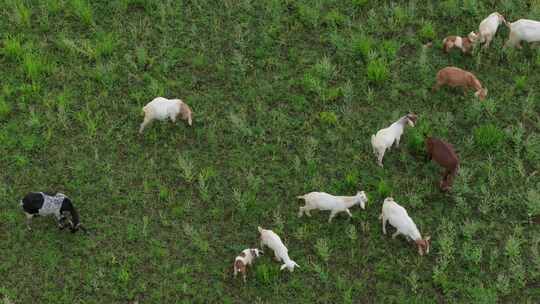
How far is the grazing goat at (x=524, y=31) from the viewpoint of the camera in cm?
1295

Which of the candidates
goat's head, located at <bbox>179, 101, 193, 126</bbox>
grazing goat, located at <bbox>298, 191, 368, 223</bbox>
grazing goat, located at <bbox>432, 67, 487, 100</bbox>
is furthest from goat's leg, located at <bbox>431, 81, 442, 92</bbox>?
goat's head, located at <bbox>179, 101, 193, 126</bbox>

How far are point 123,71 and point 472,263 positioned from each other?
26.3ft

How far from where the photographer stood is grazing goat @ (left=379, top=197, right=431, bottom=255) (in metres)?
9.97

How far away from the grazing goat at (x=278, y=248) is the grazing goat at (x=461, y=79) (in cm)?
506

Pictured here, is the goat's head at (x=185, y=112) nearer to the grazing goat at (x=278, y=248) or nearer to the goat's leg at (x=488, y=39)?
the grazing goat at (x=278, y=248)

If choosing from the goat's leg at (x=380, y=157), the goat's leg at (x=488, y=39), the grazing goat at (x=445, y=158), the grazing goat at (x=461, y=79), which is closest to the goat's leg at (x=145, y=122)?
the goat's leg at (x=380, y=157)

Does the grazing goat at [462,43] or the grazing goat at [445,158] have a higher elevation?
the grazing goat at [462,43]

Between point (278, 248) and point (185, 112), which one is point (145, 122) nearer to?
point (185, 112)

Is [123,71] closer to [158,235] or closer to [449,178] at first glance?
[158,235]

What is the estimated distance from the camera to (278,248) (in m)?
9.82

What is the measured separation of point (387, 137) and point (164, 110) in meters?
4.19

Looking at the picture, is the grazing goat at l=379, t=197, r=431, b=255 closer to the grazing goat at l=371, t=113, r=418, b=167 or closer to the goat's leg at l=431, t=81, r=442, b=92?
the grazing goat at l=371, t=113, r=418, b=167

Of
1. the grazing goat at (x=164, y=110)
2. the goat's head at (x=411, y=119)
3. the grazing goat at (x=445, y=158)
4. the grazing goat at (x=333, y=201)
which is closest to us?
the grazing goat at (x=333, y=201)

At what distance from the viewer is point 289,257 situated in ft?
33.0
